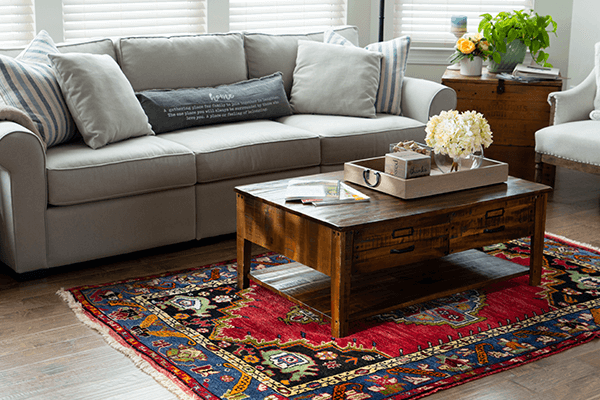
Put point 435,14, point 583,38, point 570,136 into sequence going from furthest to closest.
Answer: point 435,14, point 583,38, point 570,136

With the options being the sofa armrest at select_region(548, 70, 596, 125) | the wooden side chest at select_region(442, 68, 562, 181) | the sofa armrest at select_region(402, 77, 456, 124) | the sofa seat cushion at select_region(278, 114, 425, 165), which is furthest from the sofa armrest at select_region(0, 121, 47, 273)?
the sofa armrest at select_region(548, 70, 596, 125)

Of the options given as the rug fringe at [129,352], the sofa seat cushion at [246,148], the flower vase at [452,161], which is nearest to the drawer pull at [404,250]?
the flower vase at [452,161]

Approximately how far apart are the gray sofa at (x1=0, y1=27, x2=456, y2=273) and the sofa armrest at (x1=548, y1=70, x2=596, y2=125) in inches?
27.0

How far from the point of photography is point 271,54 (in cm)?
414

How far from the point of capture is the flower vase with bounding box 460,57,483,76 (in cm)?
460

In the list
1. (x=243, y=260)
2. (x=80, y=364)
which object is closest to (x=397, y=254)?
(x=243, y=260)

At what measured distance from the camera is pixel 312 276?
2791mm

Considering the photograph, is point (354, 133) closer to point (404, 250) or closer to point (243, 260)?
point (243, 260)

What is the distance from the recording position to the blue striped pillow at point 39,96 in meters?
3.03

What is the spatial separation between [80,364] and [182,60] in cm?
202

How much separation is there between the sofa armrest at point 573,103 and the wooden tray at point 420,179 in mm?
1601

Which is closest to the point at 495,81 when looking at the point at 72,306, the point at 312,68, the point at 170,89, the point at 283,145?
the point at 312,68

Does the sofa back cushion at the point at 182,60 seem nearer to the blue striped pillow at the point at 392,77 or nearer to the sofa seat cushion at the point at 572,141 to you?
the blue striped pillow at the point at 392,77

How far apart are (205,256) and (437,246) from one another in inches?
46.7
